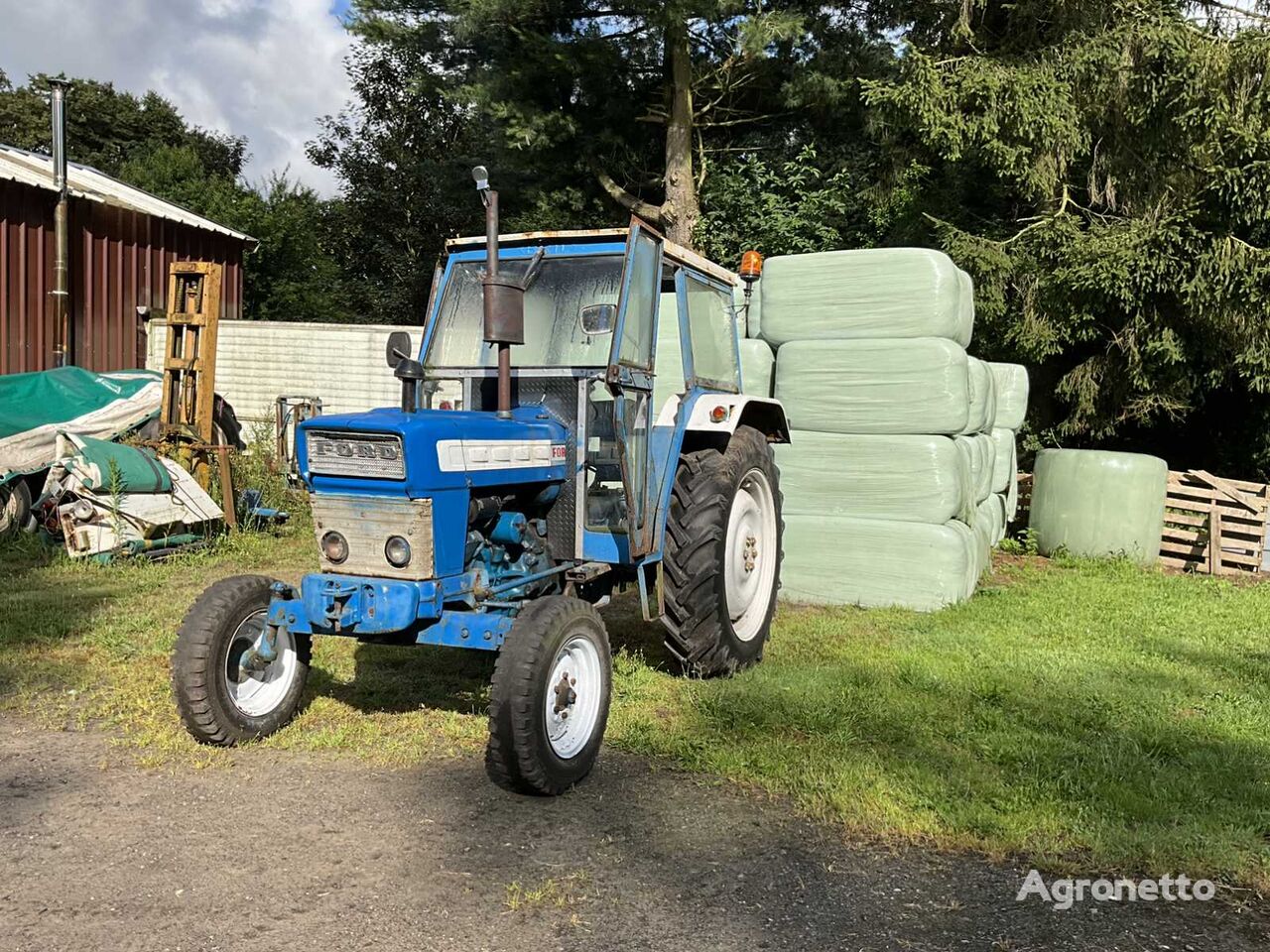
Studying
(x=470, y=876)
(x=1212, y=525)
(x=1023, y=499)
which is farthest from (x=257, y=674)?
(x=1023, y=499)

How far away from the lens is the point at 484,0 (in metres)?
13.5

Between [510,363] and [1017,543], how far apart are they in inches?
263

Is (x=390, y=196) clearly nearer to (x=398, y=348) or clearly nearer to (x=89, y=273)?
(x=89, y=273)

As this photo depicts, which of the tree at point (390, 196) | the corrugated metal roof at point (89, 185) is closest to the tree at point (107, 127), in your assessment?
the tree at point (390, 196)

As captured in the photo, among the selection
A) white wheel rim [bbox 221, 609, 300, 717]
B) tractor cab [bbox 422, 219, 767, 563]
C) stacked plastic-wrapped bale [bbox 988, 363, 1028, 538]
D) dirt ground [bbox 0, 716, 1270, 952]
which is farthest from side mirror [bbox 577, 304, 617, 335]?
stacked plastic-wrapped bale [bbox 988, 363, 1028, 538]

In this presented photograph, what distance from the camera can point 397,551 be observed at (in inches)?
147

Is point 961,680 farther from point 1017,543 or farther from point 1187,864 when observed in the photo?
point 1017,543

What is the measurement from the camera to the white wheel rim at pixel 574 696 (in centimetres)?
368

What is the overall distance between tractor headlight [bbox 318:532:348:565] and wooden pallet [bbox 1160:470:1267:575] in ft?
26.6

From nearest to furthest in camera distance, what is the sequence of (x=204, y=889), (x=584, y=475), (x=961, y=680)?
(x=204, y=889), (x=584, y=475), (x=961, y=680)

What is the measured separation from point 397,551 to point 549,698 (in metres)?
0.77

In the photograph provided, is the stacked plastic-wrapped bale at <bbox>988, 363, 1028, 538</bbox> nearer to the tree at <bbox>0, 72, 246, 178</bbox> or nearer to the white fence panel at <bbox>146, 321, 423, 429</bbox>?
the white fence panel at <bbox>146, 321, 423, 429</bbox>

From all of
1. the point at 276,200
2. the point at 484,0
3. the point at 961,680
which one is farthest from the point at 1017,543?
the point at 276,200

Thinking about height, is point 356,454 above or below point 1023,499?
above
